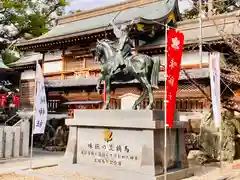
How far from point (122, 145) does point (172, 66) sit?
2.65 meters

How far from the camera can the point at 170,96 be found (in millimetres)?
7508

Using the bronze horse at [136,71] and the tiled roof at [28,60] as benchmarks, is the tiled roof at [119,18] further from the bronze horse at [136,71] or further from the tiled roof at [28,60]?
the bronze horse at [136,71]

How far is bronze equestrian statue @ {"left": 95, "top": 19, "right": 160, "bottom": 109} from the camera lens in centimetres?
880

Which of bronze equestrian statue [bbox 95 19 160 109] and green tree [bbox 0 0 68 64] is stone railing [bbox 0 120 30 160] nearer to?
bronze equestrian statue [bbox 95 19 160 109]

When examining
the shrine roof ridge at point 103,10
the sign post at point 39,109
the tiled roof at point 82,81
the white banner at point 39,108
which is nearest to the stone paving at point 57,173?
the sign post at point 39,109

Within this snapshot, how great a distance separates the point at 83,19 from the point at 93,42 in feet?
15.9

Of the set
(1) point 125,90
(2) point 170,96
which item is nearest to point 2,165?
(2) point 170,96

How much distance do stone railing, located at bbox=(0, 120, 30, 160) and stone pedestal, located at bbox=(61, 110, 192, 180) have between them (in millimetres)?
3552

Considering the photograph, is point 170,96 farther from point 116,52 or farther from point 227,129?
point 227,129

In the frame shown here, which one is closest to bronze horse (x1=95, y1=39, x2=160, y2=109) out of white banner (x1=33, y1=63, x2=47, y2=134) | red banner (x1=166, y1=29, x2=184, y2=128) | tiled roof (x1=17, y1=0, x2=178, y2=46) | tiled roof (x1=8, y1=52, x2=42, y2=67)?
red banner (x1=166, y1=29, x2=184, y2=128)

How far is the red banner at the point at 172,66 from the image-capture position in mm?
7395

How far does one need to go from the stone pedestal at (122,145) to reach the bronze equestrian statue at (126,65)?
2.31ft

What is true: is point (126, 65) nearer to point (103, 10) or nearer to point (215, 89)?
point (215, 89)

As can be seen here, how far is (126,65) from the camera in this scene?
9109 mm
